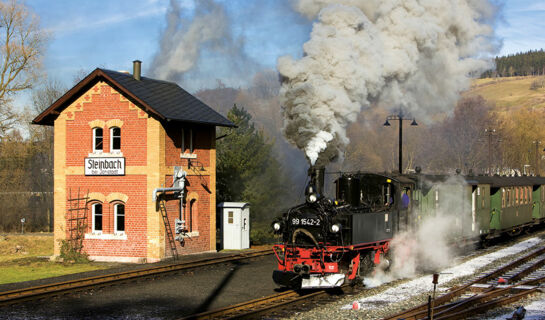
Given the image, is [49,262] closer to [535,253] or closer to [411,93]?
[411,93]

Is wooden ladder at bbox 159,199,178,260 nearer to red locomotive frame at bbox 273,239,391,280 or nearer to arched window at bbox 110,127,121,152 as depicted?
arched window at bbox 110,127,121,152

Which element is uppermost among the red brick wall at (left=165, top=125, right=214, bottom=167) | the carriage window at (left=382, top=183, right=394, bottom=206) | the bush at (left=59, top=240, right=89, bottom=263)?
the red brick wall at (left=165, top=125, right=214, bottom=167)

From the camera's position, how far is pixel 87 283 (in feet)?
48.4

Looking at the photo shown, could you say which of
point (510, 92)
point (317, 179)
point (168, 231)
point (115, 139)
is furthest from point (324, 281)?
point (510, 92)

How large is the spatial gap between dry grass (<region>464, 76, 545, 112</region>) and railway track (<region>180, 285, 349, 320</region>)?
13124 cm

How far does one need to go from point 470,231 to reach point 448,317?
1119 cm

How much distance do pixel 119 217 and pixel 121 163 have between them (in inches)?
78.7

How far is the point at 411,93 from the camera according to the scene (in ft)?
69.9

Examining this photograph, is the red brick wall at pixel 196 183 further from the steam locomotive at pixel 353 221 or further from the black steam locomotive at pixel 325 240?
the black steam locomotive at pixel 325 240

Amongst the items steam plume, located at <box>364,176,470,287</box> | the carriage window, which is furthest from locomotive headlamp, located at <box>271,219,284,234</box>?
the carriage window

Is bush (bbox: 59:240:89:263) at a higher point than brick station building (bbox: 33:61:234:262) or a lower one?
lower

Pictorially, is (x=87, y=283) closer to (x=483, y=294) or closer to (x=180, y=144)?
(x=180, y=144)

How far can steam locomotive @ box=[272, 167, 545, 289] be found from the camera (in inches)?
501

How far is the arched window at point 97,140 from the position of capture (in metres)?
21.0
